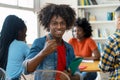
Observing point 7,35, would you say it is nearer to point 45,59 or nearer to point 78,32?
point 45,59

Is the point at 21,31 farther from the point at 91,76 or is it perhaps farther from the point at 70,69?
the point at 91,76

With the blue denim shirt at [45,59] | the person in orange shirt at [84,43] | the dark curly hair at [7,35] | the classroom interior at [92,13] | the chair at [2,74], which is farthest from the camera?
the classroom interior at [92,13]

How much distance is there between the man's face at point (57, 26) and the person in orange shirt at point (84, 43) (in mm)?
1928

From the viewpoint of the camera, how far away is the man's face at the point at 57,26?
1802 mm

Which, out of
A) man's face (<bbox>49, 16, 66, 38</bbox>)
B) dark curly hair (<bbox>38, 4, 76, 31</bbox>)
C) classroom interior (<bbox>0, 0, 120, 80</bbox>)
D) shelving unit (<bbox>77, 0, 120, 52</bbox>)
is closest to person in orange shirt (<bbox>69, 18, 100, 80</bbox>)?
classroom interior (<bbox>0, 0, 120, 80</bbox>)

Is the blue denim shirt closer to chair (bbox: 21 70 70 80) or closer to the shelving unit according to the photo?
chair (bbox: 21 70 70 80)

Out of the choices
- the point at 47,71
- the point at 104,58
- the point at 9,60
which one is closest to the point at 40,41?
the point at 47,71

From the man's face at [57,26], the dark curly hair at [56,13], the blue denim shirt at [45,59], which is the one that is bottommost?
the blue denim shirt at [45,59]

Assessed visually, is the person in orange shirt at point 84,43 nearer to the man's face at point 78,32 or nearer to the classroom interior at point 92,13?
the man's face at point 78,32

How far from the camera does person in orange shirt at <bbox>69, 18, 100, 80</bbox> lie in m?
3.80

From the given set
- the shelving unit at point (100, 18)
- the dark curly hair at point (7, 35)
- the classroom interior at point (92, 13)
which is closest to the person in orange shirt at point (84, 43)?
the classroom interior at point (92, 13)

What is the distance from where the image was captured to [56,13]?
72.7 inches

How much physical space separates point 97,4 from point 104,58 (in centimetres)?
343

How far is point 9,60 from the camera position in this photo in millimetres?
2602
